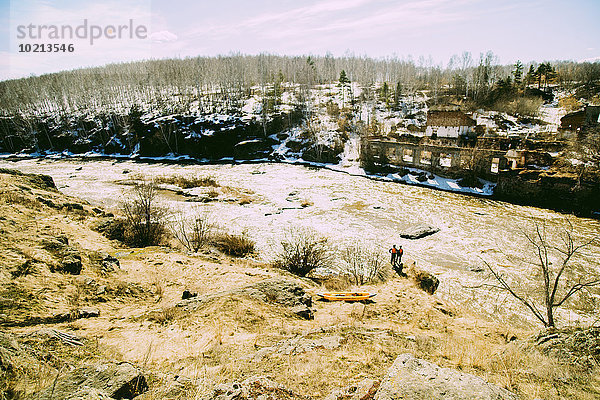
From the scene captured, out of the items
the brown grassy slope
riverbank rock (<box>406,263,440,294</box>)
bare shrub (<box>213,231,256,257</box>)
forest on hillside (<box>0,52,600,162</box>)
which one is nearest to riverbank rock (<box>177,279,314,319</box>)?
the brown grassy slope

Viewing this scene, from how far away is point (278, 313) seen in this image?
27.6 feet

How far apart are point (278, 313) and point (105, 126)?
241ft

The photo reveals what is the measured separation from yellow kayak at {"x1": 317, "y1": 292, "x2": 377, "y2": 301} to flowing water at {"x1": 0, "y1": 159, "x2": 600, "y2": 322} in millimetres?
5429

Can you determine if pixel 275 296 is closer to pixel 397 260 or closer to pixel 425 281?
pixel 425 281

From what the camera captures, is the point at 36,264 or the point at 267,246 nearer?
the point at 36,264

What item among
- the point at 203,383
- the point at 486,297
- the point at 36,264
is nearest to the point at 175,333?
the point at 203,383

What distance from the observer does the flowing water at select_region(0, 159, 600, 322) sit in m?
16.2

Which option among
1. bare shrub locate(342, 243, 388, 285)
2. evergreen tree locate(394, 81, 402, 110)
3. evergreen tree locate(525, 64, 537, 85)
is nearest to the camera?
bare shrub locate(342, 243, 388, 285)

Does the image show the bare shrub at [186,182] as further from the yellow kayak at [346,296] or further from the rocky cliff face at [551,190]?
the rocky cliff face at [551,190]

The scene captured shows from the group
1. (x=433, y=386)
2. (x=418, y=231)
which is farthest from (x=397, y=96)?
(x=433, y=386)

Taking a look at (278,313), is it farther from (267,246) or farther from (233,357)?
(267,246)

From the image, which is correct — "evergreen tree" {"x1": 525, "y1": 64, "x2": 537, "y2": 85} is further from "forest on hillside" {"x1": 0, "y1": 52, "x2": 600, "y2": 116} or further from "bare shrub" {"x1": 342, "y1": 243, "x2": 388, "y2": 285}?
"bare shrub" {"x1": 342, "y1": 243, "x2": 388, "y2": 285}

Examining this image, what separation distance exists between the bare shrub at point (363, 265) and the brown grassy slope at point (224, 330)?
4.57ft

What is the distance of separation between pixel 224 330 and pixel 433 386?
5011 millimetres
